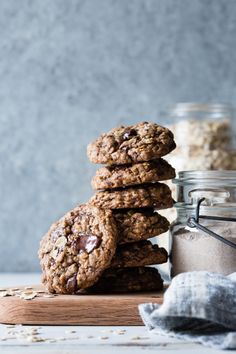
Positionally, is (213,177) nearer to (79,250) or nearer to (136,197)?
(136,197)

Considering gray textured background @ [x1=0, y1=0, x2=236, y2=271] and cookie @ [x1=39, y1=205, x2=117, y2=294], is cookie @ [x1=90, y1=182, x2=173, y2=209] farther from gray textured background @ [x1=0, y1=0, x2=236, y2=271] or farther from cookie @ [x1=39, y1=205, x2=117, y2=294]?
gray textured background @ [x1=0, y1=0, x2=236, y2=271]

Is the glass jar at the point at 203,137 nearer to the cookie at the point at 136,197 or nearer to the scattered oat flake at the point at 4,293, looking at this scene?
the cookie at the point at 136,197

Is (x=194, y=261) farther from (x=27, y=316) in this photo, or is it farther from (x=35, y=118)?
(x=35, y=118)

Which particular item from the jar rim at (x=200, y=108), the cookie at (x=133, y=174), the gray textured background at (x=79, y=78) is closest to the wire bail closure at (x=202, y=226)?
the cookie at (x=133, y=174)

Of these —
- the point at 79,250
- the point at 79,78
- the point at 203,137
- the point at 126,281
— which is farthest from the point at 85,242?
the point at 79,78

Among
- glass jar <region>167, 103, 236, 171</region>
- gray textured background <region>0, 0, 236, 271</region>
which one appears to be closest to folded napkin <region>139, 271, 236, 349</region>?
glass jar <region>167, 103, 236, 171</region>

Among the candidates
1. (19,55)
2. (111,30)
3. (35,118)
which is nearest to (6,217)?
(35,118)
